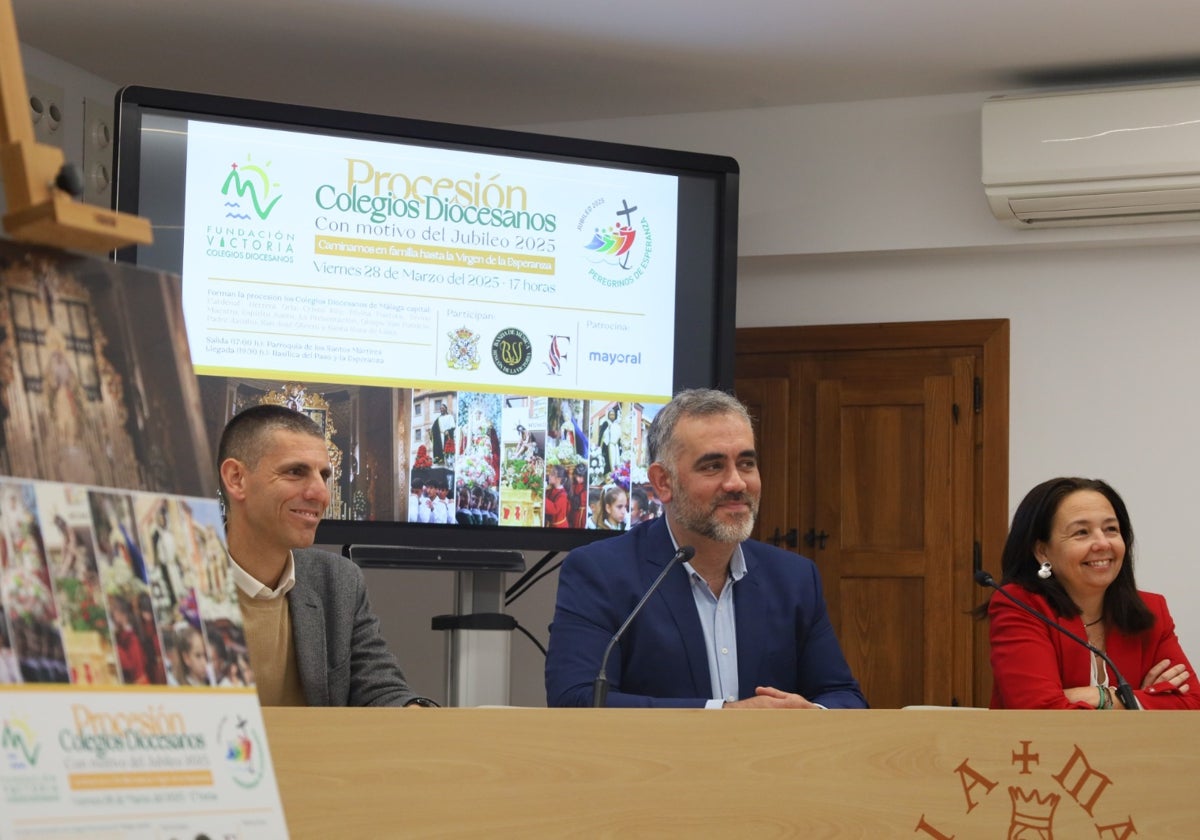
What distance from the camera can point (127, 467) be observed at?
1215 millimetres

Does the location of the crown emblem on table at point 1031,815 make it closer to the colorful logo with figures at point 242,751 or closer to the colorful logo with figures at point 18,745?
the colorful logo with figures at point 242,751

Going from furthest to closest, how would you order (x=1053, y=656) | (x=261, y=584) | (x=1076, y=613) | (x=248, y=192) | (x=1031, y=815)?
(x=248, y=192)
(x=1076, y=613)
(x=1053, y=656)
(x=261, y=584)
(x=1031, y=815)

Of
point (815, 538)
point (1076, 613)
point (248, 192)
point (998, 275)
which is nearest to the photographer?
point (1076, 613)

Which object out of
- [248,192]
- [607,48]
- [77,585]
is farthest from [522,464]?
[77,585]

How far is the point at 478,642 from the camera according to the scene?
395 cm

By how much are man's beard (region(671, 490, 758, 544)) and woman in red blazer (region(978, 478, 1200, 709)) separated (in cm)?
55

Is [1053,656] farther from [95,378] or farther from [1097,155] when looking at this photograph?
[95,378]

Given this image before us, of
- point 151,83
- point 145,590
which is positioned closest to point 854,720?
point 145,590

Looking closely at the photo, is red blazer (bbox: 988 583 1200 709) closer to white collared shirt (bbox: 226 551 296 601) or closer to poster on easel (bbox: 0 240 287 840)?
white collared shirt (bbox: 226 551 296 601)

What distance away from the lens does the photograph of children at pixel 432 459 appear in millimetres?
3922

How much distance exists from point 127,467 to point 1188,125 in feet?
11.7

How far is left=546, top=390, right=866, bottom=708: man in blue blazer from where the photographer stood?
2.60m

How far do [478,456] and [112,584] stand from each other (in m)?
2.82

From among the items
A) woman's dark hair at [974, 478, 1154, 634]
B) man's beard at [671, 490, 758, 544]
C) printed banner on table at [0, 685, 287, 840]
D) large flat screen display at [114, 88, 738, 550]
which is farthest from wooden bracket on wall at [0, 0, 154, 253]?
large flat screen display at [114, 88, 738, 550]
